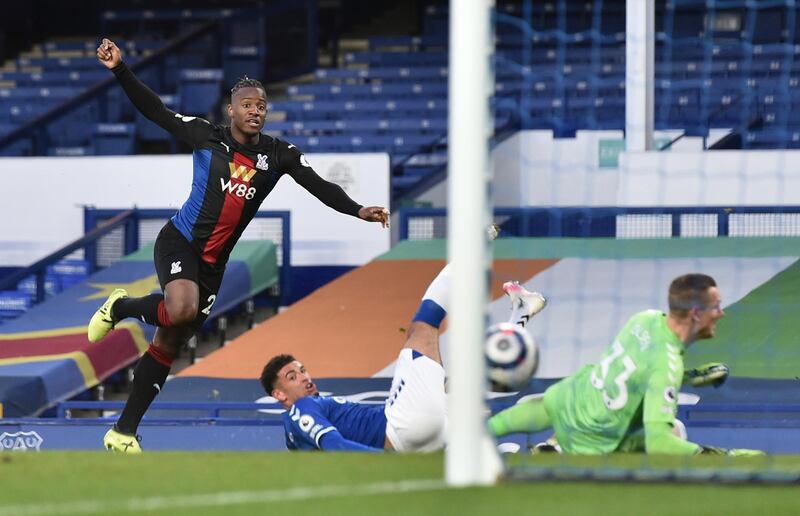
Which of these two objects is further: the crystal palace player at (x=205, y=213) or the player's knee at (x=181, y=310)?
the crystal palace player at (x=205, y=213)

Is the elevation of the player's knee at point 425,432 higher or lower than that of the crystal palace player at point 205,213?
lower

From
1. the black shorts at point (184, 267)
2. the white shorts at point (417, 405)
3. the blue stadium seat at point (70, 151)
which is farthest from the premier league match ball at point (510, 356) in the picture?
the blue stadium seat at point (70, 151)

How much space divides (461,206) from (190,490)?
121cm

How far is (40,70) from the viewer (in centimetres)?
2095

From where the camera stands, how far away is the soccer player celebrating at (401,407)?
23.3ft

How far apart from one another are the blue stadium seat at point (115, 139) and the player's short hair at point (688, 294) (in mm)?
11992

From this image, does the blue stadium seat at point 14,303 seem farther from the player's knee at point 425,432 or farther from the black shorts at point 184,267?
the player's knee at point 425,432

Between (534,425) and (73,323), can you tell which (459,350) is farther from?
(73,323)

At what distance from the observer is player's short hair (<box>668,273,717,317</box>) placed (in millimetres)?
5930

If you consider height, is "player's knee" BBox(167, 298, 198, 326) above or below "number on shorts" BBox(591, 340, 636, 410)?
above

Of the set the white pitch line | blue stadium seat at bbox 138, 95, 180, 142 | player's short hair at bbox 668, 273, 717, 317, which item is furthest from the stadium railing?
the white pitch line

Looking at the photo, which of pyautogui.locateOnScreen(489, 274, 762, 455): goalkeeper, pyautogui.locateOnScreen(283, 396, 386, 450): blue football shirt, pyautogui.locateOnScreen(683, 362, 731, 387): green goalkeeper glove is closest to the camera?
pyautogui.locateOnScreen(489, 274, 762, 455): goalkeeper

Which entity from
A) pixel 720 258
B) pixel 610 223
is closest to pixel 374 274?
pixel 610 223

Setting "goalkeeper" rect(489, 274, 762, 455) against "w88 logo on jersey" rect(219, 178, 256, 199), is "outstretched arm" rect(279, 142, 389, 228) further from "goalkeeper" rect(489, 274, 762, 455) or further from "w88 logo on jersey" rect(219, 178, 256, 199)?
Answer: "goalkeeper" rect(489, 274, 762, 455)
